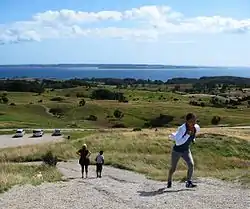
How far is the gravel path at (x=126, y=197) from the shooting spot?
12.8m

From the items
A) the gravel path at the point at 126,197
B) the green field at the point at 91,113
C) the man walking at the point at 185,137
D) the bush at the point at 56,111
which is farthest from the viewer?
the bush at the point at 56,111

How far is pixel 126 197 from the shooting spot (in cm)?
1402

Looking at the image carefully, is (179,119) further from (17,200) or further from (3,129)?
(17,200)

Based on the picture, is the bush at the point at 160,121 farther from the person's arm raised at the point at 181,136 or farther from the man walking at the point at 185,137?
the person's arm raised at the point at 181,136

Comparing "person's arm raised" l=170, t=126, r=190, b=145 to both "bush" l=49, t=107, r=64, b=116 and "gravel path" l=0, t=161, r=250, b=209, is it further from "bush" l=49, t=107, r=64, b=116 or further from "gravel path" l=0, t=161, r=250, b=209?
"bush" l=49, t=107, r=64, b=116

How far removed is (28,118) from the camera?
98625 millimetres

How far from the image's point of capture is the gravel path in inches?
504

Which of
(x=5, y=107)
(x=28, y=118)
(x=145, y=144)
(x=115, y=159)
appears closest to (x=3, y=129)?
(x=28, y=118)

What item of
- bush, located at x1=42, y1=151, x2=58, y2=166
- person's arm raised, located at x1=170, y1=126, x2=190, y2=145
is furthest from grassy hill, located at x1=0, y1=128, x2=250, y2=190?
person's arm raised, located at x1=170, y1=126, x2=190, y2=145

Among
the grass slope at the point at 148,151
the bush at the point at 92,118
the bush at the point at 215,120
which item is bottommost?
the bush at the point at 92,118

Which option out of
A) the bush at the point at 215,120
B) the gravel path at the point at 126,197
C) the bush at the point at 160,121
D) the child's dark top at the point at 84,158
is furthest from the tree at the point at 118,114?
the gravel path at the point at 126,197

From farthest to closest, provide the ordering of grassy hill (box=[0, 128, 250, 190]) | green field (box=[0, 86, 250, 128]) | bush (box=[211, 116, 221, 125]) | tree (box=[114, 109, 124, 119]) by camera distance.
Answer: tree (box=[114, 109, 124, 119]) → bush (box=[211, 116, 221, 125]) → green field (box=[0, 86, 250, 128]) → grassy hill (box=[0, 128, 250, 190])

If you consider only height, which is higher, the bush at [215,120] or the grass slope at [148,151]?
the grass slope at [148,151]

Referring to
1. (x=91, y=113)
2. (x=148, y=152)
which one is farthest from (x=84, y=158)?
(x=91, y=113)
